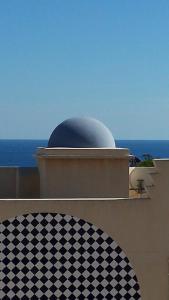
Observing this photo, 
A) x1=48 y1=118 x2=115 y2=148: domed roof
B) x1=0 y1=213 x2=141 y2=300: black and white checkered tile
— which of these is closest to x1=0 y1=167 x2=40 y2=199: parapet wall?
x1=48 y1=118 x2=115 y2=148: domed roof

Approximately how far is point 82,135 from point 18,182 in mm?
2003

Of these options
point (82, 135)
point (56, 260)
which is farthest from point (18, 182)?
point (56, 260)

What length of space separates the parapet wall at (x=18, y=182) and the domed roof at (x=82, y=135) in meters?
0.90

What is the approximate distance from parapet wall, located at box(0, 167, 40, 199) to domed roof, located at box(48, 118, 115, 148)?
904mm

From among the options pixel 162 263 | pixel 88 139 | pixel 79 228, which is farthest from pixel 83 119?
pixel 162 263

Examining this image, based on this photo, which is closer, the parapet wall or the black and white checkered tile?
the black and white checkered tile

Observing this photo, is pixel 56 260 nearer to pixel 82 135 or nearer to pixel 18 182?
pixel 18 182

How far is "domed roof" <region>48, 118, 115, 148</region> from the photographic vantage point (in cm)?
1320

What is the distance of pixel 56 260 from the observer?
12.0m

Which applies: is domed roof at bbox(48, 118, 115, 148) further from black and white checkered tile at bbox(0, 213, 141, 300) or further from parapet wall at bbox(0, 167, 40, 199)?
black and white checkered tile at bbox(0, 213, 141, 300)

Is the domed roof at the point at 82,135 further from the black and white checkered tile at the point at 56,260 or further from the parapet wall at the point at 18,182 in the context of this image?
the black and white checkered tile at the point at 56,260

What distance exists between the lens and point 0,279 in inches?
469

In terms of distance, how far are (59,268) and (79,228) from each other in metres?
0.89

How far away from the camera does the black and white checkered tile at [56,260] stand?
11945mm
